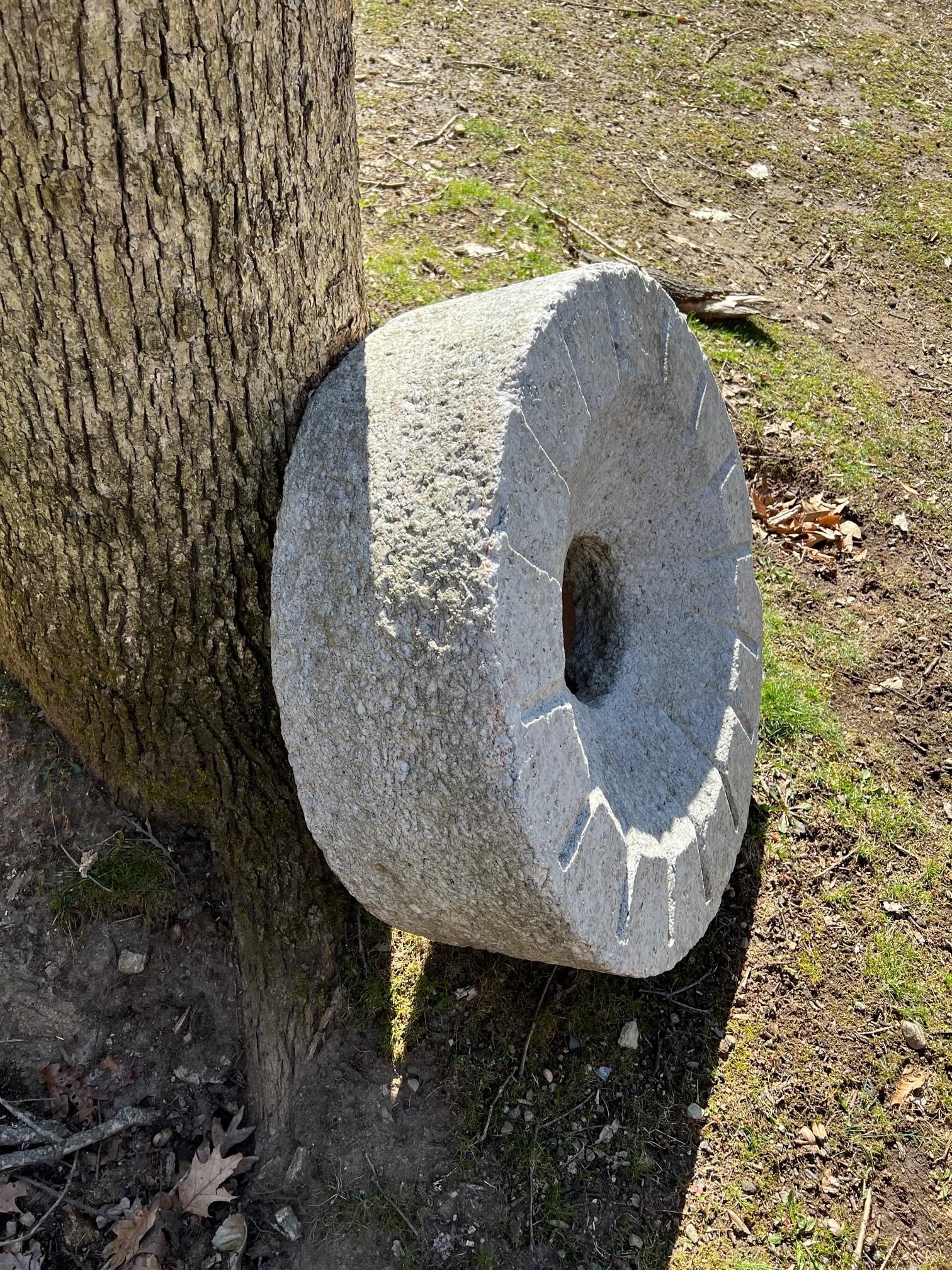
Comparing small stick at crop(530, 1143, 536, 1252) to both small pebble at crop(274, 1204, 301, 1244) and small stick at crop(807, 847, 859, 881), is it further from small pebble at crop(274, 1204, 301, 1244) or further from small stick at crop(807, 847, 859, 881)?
small stick at crop(807, 847, 859, 881)

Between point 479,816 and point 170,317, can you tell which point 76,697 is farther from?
point 479,816

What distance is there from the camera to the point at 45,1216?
83.4 inches

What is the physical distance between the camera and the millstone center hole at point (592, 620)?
8.33ft

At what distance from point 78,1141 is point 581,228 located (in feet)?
13.3

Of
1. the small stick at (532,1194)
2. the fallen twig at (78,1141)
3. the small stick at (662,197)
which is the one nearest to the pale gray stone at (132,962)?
the fallen twig at (78,1141)

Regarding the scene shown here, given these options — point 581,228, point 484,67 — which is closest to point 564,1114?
point 581,228

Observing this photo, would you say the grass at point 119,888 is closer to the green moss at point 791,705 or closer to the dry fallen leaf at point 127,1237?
the dry fallen leaf at point 127,1237

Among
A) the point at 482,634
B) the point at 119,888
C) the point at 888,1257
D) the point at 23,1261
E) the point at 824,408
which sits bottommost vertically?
the point at 888,1257

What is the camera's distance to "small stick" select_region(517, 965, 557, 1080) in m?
2.45

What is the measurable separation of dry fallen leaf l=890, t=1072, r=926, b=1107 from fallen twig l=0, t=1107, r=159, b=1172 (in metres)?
1.84

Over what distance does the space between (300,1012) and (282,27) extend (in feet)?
6.86

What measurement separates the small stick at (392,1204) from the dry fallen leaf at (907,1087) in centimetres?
126

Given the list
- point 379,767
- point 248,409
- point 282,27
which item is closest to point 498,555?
point 379,767

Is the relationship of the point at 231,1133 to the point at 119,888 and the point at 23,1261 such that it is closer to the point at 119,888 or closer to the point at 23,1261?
the point at 23,1261
